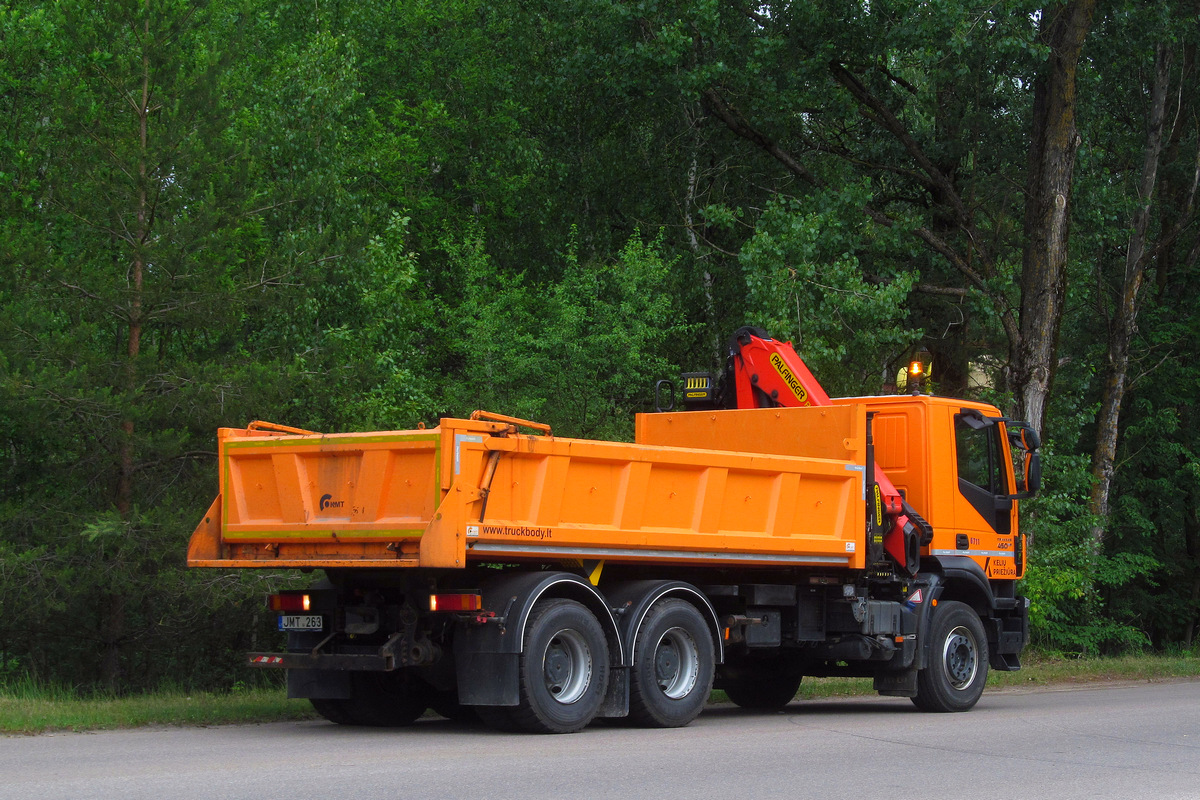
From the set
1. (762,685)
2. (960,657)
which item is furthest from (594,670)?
(960,657)

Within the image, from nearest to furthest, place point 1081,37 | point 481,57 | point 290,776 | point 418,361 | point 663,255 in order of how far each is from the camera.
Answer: point 290,776 < point 1081,37 < point 418,361 < point 663,255 < point 481,57

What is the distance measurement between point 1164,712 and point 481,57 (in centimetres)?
2386

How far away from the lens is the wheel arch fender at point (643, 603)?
10.4 meters

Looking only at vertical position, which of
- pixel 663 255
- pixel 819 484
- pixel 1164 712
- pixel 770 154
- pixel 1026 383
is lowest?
pixel 1164 712

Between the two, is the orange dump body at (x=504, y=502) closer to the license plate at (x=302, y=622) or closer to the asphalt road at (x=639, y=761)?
the license plate at (x=302, y=622)

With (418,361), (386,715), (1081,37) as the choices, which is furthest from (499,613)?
(1081,37)

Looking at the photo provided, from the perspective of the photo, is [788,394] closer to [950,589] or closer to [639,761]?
[950,589]

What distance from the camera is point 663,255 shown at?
24.9 m

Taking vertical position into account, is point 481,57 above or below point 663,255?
above

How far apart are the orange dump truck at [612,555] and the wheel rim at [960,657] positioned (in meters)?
0.02

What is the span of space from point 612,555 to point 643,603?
56 cm

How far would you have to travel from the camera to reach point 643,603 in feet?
34.6

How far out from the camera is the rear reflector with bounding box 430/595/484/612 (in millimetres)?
9625

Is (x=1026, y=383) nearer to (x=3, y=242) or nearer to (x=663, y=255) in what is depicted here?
(x=663, y=255)
